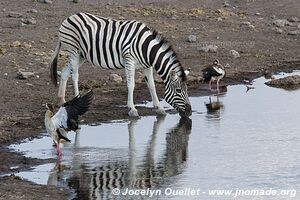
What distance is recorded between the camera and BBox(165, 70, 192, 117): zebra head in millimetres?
14609

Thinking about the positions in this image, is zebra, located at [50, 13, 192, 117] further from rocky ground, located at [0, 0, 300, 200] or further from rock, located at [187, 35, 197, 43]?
rock, located at [187, 35, 197, 43]

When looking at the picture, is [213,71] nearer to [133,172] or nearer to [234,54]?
[234,54]

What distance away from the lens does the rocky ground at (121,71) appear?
1388 cm

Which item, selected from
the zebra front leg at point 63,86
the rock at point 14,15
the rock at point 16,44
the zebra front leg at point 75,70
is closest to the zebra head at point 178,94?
the zebra front leg at point 75,70

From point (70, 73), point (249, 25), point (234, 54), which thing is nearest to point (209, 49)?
point (234, 54)

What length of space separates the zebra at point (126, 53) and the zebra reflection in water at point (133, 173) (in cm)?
167

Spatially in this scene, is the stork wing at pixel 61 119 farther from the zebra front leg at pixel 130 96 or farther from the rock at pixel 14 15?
the rock at pixel 14 15

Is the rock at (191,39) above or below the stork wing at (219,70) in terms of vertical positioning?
above

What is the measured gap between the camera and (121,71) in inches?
713

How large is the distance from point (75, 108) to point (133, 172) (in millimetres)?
1321

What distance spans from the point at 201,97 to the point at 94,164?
5289mm

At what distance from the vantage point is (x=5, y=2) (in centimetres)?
2381

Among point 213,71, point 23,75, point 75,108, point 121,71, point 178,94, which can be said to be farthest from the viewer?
point 121,71

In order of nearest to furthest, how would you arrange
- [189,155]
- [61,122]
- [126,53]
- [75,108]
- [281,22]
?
[61,122], [75,108], [189,155], [126,53], [281,22]
